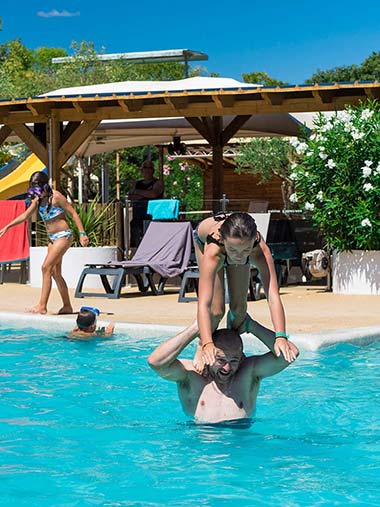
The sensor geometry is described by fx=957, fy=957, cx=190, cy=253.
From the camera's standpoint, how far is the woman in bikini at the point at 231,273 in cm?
483

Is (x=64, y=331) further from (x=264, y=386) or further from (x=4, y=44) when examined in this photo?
(x=4, y=44)

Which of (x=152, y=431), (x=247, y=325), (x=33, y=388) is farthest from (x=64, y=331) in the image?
(x=247, y=325)

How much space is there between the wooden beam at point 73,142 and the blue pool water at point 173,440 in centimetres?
646

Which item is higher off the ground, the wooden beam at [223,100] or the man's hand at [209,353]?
the wooden beam at [223,100]

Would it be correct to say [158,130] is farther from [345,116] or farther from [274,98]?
[345,116]

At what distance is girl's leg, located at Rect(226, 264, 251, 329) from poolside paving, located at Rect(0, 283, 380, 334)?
3.45 metres

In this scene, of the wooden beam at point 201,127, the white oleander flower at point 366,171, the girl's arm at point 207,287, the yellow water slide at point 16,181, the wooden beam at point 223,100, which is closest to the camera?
the girl's arm at point 207,287

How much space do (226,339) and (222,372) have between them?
0.20m

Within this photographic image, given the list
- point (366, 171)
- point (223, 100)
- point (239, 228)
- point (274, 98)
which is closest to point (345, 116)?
point (366, 171)

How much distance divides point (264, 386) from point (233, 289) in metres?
2.28

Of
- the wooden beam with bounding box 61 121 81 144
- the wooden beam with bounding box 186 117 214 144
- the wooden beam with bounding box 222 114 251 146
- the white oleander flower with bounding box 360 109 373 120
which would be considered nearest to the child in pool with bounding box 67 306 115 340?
the white oleander flower with bounding box 360 109 373 120

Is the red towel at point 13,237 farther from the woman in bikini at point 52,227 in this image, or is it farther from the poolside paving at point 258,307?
the woman in bikini at point 52,227

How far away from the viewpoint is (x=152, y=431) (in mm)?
6078

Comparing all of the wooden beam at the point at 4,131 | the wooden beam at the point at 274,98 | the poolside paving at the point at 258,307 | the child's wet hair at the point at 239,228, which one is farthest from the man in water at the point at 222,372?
the wooden beam at the point at 4,131
